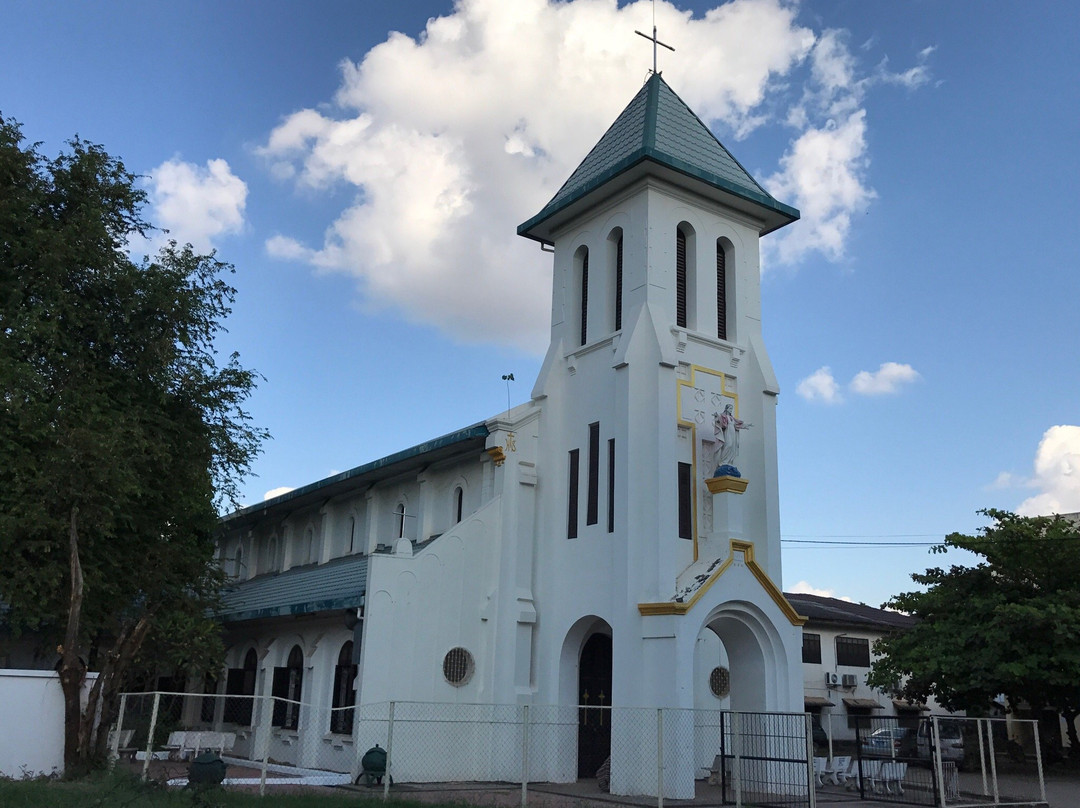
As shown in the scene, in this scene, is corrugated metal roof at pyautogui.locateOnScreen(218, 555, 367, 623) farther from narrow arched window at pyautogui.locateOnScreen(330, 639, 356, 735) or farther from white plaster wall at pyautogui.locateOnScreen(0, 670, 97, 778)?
white plaster wall at pyautogui.locateOnScreen(0, 670, 97, 778)

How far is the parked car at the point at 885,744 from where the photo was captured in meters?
20.5

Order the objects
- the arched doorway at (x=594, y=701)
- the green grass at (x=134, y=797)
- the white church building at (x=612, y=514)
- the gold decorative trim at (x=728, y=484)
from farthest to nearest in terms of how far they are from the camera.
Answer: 1. the arched doorway at (x=594, y=701)
2. the gold decorative trim at (x=728, y=484)
3. the white church building at (x=612, y=514)
4. the green grass at (x=134, y=797)

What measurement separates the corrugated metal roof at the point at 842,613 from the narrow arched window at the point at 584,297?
21196 mm

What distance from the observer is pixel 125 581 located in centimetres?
2277

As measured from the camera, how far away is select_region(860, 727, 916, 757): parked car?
67.2 ft

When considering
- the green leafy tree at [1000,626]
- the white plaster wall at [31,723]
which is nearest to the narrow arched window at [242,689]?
the white plaster wall at [31,723]

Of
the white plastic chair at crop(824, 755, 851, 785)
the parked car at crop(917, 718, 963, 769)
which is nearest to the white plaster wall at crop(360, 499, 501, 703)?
the white plastic chair at crop(824, 755, 851, 785)

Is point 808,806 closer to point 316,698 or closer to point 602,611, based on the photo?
point 602,611

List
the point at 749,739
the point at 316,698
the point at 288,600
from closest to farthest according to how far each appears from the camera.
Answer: the point at 749,739 → the point at 316,698 → the point at 288,600

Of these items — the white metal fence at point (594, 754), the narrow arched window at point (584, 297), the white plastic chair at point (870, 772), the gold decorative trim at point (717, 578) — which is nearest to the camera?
the white metal fence at point (594, 754)

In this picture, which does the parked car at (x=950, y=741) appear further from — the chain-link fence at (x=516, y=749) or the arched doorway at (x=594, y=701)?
the arched doorway at (x=594, y=701)

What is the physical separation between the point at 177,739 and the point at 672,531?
1364 centimetres

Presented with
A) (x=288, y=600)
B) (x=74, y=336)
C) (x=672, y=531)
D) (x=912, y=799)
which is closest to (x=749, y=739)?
(x=912, y=799)

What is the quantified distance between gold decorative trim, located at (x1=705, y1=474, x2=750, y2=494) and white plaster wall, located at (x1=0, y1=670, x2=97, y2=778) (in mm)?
13882
